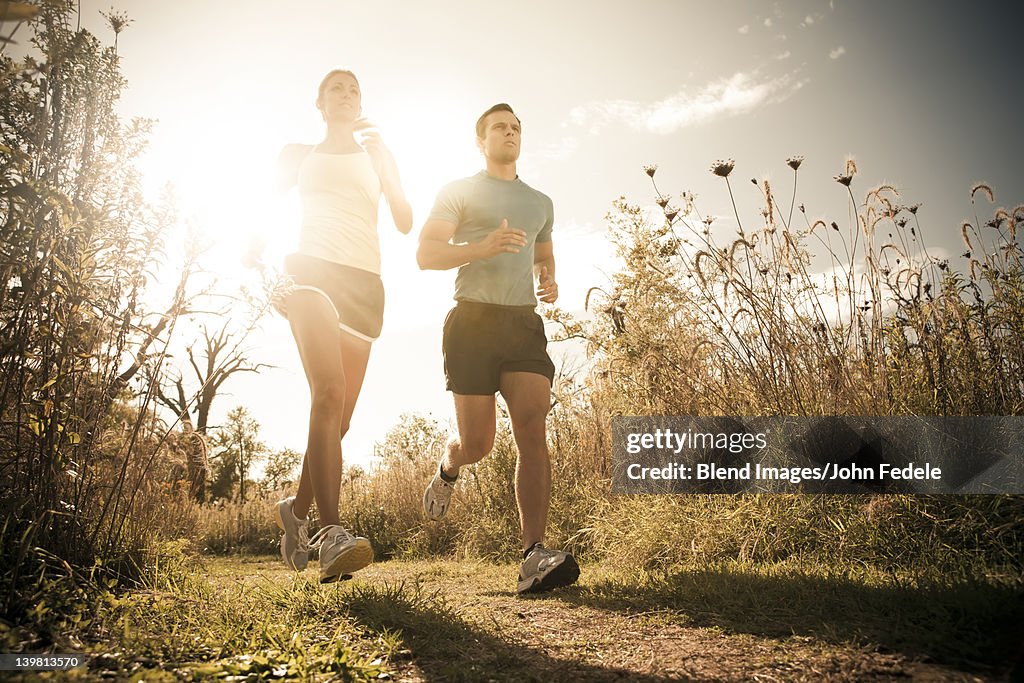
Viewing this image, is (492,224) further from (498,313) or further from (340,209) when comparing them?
(340,209)

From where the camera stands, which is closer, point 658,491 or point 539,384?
point 539,384

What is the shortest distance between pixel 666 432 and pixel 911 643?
274 cm

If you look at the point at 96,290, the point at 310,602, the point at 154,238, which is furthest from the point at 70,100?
the point at 310,602

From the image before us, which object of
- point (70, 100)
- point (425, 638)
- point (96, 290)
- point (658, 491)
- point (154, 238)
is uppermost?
point (70, 100)

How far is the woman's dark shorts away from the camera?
315cm

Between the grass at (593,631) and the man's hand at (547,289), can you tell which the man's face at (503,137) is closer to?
the man's hand at (547,289)

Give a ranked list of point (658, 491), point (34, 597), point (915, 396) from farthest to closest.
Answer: point (658, 491) → point (915, 396) → point (34, 597)

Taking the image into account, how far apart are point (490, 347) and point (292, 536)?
1465mm

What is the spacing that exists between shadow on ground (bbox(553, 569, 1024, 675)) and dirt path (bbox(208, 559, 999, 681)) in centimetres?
2

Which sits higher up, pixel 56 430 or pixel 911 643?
pixel 56 430

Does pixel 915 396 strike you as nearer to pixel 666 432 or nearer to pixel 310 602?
pixel 666 432

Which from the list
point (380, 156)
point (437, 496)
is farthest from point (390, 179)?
point (437, 496)

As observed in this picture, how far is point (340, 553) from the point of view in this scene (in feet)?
8.70

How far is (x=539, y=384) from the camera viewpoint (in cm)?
343
